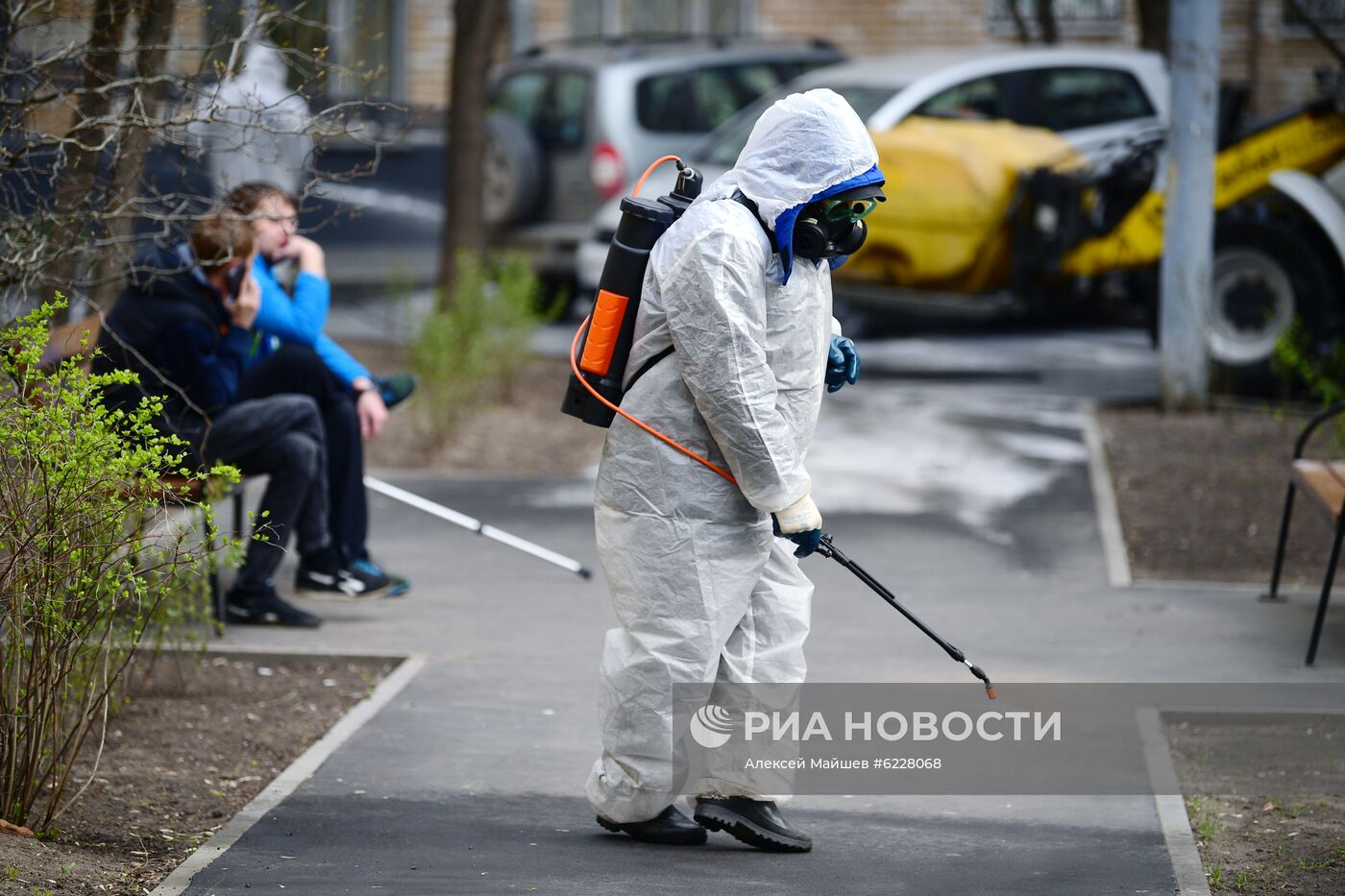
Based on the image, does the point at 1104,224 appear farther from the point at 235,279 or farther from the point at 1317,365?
the point at 235,279

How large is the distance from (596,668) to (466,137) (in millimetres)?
6374

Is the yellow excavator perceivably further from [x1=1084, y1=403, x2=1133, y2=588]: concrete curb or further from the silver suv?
the silver suv

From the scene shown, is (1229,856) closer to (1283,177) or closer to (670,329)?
(670,329)

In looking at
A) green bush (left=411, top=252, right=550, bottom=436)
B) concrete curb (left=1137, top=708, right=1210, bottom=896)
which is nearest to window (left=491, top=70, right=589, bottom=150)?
green bush (left=411, top=252, right=550, bottom=436)

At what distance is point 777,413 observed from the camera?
4125mm

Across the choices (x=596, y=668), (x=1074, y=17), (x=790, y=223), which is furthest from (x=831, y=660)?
(x=1074, y=17)

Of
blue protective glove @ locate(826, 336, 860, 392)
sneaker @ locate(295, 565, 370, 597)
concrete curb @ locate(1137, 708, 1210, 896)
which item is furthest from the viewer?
sneaker @ locate(295, 565, 370, 597)

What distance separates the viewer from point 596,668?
19.6 feet

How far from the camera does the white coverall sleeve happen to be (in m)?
4.05

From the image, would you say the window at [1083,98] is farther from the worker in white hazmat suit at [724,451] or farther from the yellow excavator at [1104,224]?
the worker in white hazmat suit at [724,451]

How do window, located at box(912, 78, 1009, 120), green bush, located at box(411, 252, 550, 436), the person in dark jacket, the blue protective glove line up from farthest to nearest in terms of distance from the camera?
window, located at box(912, 78, 1009, 120) < green bush, located at box(411, 252, 550, 436) < the person in dark jacket < the blue protective glove

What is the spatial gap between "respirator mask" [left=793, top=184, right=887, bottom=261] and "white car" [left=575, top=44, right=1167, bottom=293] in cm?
790

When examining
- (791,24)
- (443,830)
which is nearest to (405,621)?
(443,830)

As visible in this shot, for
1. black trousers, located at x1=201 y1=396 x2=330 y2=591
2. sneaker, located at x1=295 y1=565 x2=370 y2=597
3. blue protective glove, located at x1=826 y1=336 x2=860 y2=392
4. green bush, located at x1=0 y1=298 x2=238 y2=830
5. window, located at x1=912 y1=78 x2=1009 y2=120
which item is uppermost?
window, located at x1=912 y1=78 x2=1009 y2=120
